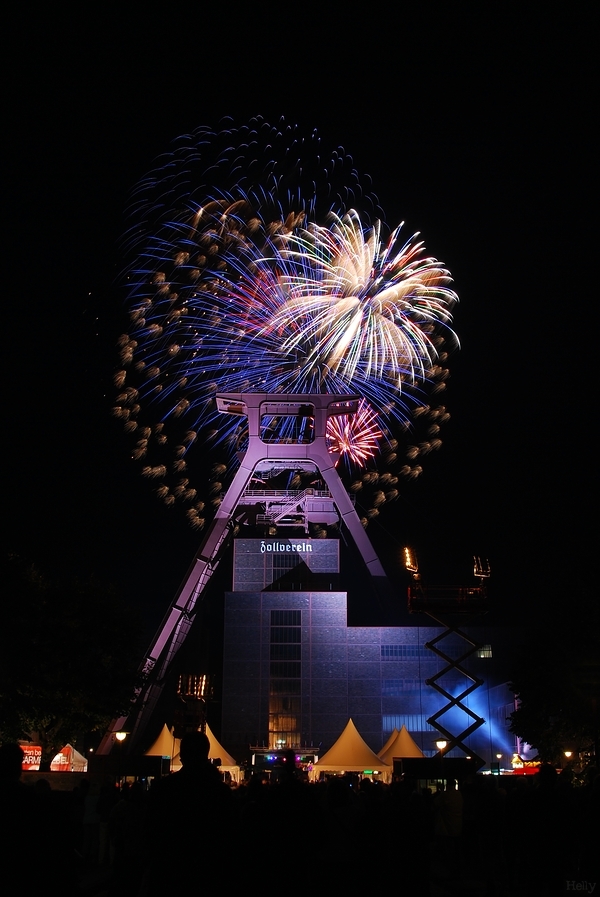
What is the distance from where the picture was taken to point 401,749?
38.0 m

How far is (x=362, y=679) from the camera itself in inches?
1913

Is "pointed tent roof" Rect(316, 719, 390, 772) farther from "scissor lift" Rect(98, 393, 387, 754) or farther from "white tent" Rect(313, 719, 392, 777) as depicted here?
"scissor lift" Rect(98, 393, 387, 754)

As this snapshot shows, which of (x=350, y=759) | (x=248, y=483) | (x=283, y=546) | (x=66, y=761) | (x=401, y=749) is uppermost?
(x=248, y=483)

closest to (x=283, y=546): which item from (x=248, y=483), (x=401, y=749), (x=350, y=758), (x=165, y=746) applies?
(x=248, y=483)

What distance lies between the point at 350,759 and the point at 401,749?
4458 millimetres

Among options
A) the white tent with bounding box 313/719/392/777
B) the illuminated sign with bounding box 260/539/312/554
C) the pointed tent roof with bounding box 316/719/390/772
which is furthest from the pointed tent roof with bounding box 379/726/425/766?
the illuminated sign with bounding box 260/539/312/554

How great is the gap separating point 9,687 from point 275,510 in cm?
2468

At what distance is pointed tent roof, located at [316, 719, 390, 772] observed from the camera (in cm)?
3409

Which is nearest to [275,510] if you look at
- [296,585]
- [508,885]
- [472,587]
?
[296,585]

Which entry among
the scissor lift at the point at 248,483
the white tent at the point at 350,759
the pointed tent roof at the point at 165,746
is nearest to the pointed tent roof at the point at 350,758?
the white tent at the point at 350,759

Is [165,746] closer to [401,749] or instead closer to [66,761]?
[66,761]

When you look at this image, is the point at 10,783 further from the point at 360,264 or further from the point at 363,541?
the point at 363,541

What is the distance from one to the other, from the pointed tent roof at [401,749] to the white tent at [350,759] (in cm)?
226

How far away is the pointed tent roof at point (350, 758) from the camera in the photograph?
34.1m
